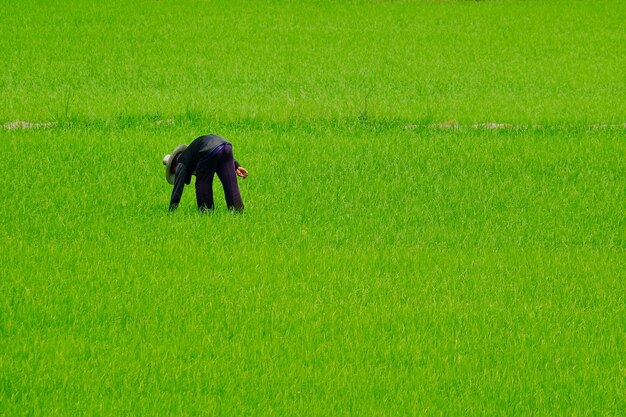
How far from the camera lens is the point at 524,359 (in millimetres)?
5906

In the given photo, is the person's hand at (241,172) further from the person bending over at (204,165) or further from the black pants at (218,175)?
the black pants at (218,175)

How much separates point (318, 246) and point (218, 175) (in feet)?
4.02

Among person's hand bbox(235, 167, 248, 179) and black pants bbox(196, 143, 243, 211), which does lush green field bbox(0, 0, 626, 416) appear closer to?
black pants bbox(196, 143, 243, 211)

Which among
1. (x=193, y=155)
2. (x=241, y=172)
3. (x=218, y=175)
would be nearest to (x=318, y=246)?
(x=241, y=172)

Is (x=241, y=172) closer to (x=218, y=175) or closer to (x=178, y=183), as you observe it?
(x=218, y=175)

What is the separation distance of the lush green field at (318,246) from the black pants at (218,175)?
6.7 inches

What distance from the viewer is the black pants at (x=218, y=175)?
29.6ft

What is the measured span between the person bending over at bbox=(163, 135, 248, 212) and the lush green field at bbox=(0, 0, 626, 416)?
10.2 inches

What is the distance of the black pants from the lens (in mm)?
9019

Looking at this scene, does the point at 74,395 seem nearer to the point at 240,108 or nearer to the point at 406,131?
the point at 406,131

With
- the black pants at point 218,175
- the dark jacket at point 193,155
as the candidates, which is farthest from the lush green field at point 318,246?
the dark jacket at point 193,155

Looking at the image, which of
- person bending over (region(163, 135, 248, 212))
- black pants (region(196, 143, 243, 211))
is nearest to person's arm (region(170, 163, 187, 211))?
person bending over (region(163, 135, 248, 212))

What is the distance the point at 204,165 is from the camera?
9031 mm

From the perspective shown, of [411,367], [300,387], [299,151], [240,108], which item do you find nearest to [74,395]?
[300,387]
